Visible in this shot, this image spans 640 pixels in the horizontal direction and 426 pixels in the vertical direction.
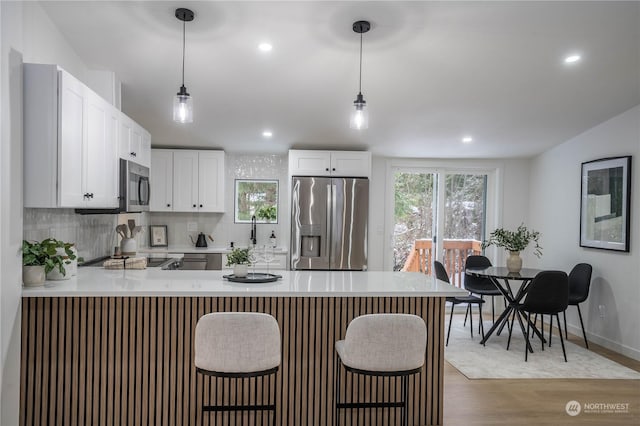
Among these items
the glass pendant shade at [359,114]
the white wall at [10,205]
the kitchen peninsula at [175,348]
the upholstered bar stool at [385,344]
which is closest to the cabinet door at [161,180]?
the kitchen peninsula at [175,348]

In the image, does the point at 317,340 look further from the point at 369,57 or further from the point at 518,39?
the point at 518,39

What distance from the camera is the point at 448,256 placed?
6355 mm

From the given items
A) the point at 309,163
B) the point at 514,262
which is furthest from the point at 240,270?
the point at 514,262

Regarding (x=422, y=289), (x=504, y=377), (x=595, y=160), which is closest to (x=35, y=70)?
(x=422, y=289)

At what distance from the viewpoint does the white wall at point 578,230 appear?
174 inches

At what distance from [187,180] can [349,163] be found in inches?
79.7

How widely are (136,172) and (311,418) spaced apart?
95.3 inches

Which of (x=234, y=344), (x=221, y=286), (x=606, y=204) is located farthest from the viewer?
(x=606, y=204)

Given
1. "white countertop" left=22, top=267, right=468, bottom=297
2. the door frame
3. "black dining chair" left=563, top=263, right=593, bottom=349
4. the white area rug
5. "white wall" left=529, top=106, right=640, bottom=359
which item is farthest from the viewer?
the door frame

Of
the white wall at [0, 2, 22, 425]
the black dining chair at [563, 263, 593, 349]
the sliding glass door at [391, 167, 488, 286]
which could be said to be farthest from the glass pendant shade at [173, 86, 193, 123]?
the black dining chair at [563, 263, 593, 349]

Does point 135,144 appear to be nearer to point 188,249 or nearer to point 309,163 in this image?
point 188,249

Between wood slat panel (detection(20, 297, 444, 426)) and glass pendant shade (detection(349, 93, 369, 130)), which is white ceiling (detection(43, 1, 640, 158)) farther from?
Result: wood slat panel (detection(20, 297, 444, 426))

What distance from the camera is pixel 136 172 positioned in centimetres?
385

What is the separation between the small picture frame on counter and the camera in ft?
18.9
